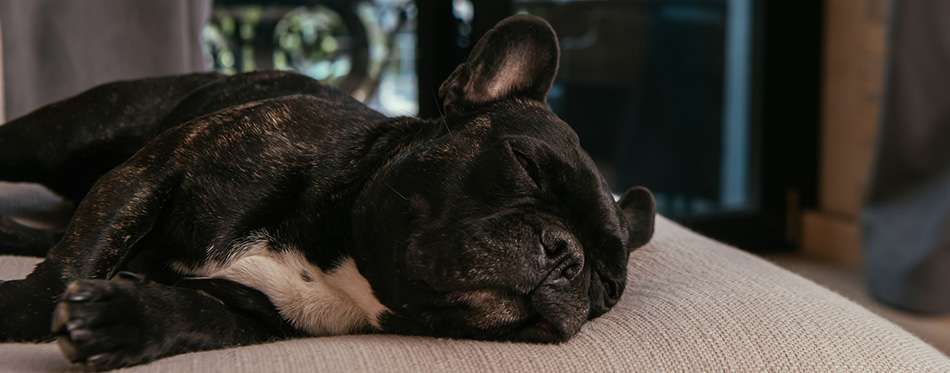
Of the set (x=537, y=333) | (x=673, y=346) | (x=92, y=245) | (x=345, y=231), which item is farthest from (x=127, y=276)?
(x=673, y=346)

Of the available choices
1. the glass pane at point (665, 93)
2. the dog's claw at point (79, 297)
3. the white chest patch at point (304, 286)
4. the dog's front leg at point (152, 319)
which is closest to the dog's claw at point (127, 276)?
the dog's front leg at point (152, 319)

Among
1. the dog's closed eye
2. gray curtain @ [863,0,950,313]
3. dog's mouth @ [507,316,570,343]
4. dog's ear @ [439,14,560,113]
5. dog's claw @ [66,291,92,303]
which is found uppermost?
dog's ear @ [439,14,560,113]

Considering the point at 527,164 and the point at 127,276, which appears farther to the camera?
the point at 127,276

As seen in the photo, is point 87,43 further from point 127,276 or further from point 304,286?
point 304,286

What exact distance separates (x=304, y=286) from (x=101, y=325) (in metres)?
0.46

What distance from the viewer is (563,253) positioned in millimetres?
1444

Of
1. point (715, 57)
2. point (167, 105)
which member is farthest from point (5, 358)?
point (715, 57)

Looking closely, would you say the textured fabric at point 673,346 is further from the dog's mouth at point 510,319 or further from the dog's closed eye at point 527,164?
the dog's closed eye at point 527,164

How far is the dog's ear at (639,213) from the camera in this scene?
2033 millimetres

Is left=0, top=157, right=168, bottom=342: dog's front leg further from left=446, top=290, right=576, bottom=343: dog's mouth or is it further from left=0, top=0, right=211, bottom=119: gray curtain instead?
left=0, top=0, right=211, bottom=119: gray curtain

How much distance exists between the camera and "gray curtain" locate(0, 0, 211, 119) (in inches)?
129

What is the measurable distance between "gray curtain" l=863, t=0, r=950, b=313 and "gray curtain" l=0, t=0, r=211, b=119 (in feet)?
11.3

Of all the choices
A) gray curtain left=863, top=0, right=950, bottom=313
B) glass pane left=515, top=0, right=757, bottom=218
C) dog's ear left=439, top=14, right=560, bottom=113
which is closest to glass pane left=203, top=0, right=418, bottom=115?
glass pane left=515, top=0, right=757, bottom=218

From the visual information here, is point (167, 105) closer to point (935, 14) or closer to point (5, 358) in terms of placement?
point (5, 358)
